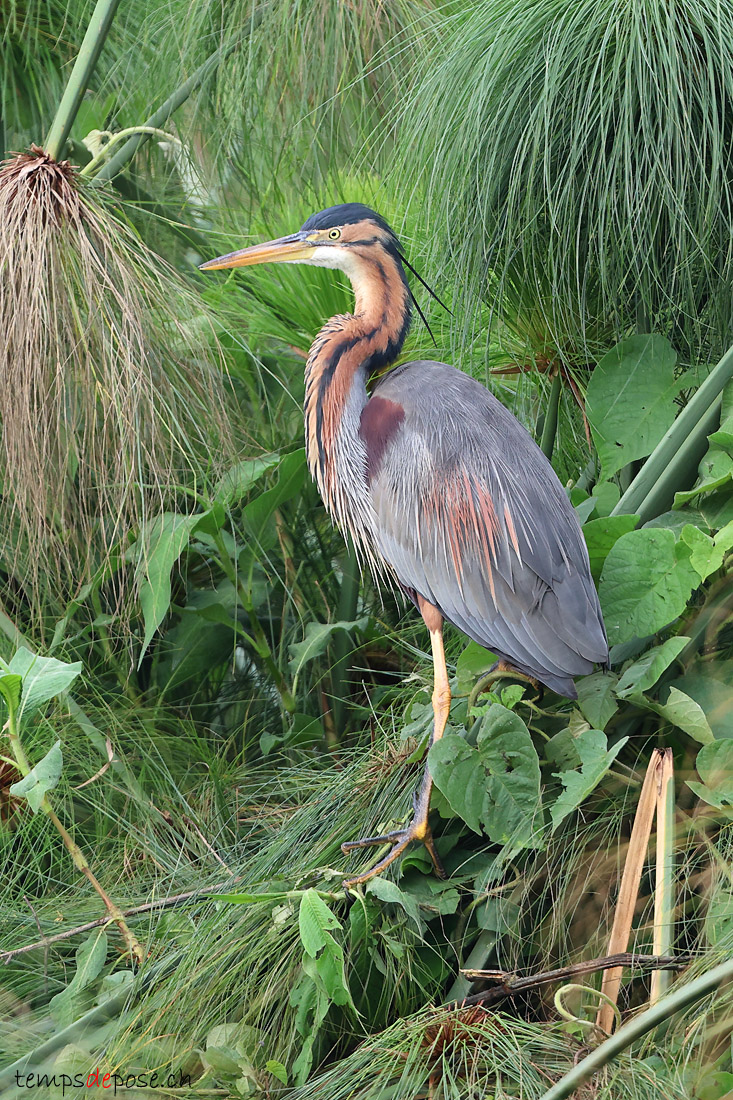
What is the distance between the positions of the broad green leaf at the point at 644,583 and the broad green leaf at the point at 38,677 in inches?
24.5

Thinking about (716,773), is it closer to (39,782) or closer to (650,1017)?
(650,1017)

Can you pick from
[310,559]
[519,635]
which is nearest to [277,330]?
[310,559]

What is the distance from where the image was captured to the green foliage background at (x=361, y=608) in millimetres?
1171

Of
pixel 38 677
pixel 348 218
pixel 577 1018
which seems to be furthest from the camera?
pixel 348 218

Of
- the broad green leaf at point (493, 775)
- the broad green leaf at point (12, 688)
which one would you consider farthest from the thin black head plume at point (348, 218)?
the broad green leaf at point (12, 688)

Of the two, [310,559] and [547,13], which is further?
[310,559]

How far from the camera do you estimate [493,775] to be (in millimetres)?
1198

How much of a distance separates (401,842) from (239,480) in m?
0.61

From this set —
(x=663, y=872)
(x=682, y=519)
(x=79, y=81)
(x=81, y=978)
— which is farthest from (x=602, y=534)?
(x=79, y=81)

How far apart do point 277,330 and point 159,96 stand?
0.52m

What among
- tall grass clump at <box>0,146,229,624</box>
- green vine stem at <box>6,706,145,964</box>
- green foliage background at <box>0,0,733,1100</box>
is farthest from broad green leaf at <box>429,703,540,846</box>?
tall grass clump at <box>0,146,229,624</box>

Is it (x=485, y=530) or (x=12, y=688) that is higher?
(x=12, y=688)

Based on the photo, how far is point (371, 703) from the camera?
170 centimetres

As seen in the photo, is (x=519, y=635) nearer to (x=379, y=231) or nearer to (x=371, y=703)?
(x=371, y=703)
